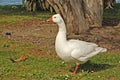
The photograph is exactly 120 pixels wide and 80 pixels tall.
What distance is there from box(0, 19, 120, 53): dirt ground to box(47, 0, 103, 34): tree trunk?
0.37 metres

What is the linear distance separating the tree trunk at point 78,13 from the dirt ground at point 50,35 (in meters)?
0.37

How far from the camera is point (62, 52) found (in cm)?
838

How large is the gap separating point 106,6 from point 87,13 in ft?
40.4

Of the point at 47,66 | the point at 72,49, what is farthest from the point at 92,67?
the point at 72,49

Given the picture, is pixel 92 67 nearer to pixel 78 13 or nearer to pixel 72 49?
pixel 72 49

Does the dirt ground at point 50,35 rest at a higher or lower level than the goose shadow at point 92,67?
lower

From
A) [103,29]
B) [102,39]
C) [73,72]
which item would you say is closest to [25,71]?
[73,72]

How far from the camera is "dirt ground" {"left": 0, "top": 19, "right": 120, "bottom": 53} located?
1273 centimetres

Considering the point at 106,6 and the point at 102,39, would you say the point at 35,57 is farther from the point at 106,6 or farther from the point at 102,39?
the point at 106,6

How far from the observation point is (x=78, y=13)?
14.1m

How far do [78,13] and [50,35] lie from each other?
4.10 ft

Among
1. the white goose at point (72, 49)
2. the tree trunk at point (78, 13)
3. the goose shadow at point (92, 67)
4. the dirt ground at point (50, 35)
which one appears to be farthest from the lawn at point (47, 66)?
the tree trunk at point (78, 13)

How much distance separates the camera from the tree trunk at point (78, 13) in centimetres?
1366

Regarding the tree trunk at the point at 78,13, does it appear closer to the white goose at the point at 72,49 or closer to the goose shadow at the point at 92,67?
the goose shadow at the point at 92,67
